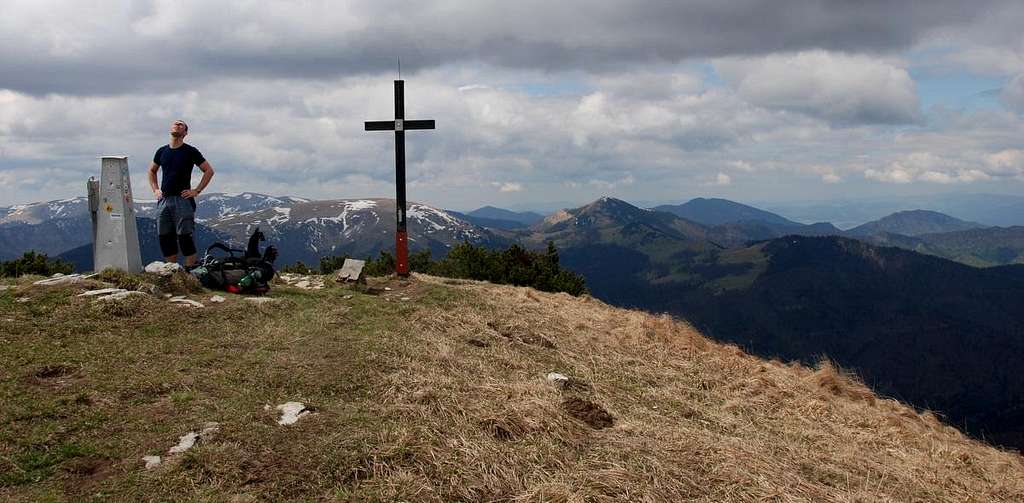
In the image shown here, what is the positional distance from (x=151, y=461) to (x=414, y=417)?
3187 mm

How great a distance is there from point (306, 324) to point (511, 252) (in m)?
31.6

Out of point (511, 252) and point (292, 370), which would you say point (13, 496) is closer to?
point (292, 370)

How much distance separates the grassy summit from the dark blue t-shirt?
2.65m

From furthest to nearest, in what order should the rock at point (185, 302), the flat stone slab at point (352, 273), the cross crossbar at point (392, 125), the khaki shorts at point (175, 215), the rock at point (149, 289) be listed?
the cross crossbar at point (392, 125) < the flat stone slab at point (352, 273) < the khaki shorts at point (175, 215) < the rock at point (149, 289) < the rock at point (185, 302)

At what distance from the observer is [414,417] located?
8.53 m

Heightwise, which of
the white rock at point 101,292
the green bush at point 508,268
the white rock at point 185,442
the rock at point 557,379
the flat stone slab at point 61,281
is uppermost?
the flat stone slab at point 61,281

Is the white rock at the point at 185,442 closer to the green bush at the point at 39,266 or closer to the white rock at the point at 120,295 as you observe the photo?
the white rock at the point at 120,295

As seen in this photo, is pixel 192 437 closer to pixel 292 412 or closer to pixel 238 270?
pixel 292 412

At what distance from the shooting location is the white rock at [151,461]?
673cm

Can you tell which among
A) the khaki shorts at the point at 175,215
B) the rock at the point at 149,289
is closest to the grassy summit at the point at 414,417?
the rock at the point at 149,289

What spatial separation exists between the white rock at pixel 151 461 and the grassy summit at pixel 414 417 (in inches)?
3.1

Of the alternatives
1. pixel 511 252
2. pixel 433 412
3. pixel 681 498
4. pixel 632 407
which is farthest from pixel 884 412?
pixel 511 252

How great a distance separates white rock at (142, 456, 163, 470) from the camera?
6727 millimetres

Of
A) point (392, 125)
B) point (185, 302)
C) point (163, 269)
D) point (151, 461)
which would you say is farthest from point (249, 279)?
point (151, 461)
